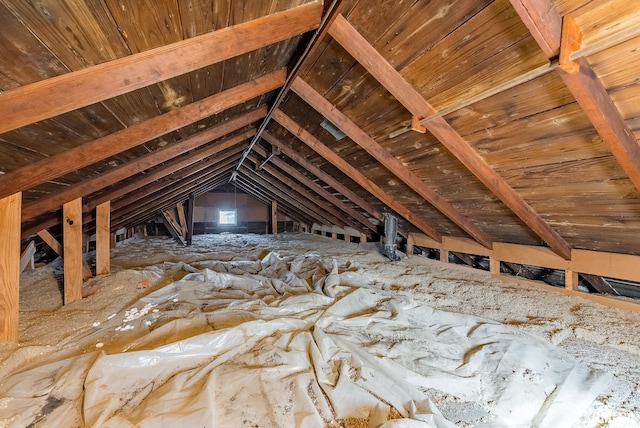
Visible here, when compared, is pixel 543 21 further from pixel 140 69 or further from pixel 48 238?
pixel 48 238

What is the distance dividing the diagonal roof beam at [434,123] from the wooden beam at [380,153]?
10cm

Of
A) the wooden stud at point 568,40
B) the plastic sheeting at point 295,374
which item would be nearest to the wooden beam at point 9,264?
the plastic sheeting at point 295,374

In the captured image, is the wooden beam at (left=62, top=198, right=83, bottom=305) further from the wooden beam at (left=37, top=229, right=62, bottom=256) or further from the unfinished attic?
the wooden beam at (left=37, top=229, right=62, bottom=256)

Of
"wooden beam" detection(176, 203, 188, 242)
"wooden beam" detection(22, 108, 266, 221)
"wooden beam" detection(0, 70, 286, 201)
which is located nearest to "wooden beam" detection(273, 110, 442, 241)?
"wooden beam" detection(22, 108, 266, 221)

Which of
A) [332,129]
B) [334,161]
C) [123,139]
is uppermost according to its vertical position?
[332,129]

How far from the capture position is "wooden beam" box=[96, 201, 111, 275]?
2.73m

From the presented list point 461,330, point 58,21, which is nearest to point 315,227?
point 461,330

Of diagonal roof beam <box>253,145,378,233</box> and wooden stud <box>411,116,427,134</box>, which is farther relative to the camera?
diagonal roof beam <box>253,145,378,233</box>

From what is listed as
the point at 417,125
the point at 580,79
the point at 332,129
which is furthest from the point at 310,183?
the point at 580,79

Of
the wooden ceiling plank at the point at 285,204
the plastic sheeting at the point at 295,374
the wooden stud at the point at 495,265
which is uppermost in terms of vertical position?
the wooden ceiling plank at the point at 285,204

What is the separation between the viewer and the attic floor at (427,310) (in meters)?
1.13

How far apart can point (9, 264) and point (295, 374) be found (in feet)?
5.41

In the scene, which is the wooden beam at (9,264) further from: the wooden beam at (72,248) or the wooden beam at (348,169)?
the wooden beam at (348,169)

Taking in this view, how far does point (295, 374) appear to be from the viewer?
1.26m
